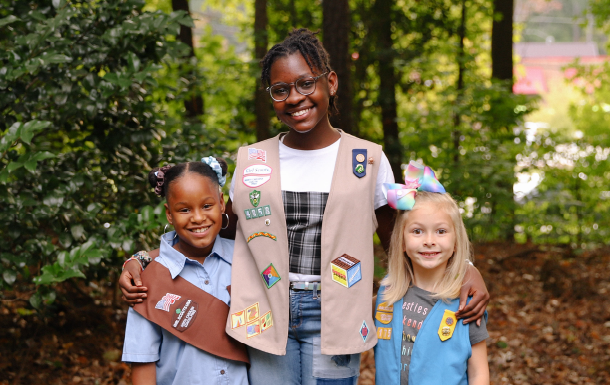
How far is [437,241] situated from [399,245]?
17 cm

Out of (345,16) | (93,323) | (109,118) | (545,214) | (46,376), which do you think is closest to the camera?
(109,118)

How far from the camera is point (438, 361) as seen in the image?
2.18 meters

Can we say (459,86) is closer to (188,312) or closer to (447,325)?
(447,325)

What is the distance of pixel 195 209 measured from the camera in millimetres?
2293

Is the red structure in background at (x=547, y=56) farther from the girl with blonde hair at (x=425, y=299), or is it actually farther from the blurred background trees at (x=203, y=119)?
the girl with blonde hair at (x=425, y=299)

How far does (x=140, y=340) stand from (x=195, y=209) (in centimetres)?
57

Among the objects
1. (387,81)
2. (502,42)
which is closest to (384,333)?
(387,81)

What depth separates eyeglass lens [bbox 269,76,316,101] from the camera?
2.25 m

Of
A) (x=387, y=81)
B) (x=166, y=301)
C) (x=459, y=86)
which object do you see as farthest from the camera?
(x=459, y=86)

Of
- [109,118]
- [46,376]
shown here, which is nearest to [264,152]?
[109,118]

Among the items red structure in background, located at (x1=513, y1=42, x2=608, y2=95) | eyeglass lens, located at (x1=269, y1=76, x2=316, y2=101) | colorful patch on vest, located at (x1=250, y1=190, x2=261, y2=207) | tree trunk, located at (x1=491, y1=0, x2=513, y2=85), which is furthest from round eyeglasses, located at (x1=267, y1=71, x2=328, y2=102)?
red structure in background, located at (x1=513, y1=42, x2=608, y2=95)

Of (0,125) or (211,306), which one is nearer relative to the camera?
(211,306)

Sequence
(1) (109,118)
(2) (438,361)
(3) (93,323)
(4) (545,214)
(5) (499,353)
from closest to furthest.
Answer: (2) (438,361) < (1) (109,118) < (3) (93,323) < (5) (499,353) < (4) (545,214)

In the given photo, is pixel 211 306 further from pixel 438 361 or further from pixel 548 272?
pixel 548 272
